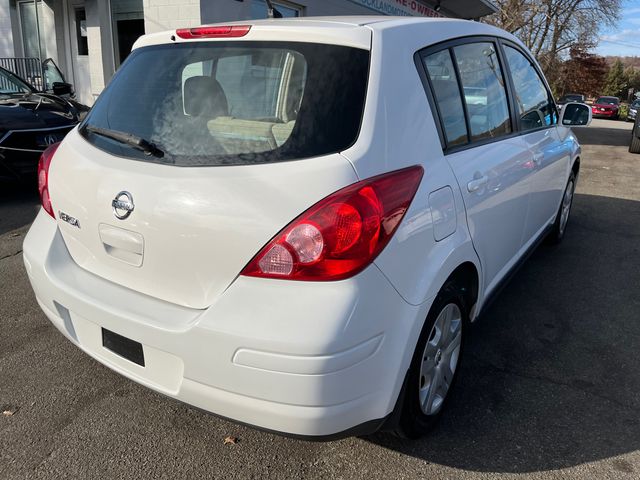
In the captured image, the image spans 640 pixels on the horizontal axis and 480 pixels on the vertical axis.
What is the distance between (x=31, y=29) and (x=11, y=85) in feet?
26.0

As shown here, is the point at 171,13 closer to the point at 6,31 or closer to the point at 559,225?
the point at 559,225

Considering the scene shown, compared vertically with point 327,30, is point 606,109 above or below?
below

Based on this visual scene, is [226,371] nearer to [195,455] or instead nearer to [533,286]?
[195,455]

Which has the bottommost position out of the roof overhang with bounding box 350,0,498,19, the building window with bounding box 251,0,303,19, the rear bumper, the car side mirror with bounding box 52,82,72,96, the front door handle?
the rear bumper

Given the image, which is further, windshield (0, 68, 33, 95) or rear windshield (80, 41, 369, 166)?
windshield (0, 68, 33, 95)

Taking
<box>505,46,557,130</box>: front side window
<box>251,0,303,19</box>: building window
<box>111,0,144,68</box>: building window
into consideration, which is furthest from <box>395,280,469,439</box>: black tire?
<box>111,0,144,68</box>: building window

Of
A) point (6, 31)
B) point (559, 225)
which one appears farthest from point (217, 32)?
point (6, 31)

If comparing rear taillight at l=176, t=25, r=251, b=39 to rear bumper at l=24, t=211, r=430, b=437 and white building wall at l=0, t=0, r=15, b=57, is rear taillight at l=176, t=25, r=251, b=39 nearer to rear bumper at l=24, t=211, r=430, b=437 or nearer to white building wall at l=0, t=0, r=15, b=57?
rear bumper at l=24, t=211, r=430, b=437

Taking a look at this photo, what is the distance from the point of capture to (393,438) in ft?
7.97

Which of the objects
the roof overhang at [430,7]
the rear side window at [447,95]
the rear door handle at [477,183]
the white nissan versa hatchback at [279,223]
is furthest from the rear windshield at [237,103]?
the roof overhang at [430,7]

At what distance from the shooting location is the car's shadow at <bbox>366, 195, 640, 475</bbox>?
2.39 meters

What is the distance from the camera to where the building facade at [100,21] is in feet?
28.9

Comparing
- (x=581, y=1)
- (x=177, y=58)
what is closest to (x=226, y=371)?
(x=177, y=58)

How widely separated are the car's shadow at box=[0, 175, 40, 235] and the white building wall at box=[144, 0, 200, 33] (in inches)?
143
